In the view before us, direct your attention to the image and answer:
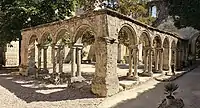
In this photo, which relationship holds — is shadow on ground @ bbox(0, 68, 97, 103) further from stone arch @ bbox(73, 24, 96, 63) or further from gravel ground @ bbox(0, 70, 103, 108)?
stone arch @ bbox(73, 24, 96, 63)

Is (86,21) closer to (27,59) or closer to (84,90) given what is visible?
(84,90)

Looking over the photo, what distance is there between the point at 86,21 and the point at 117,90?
380 centimetres

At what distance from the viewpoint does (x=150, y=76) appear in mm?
15320

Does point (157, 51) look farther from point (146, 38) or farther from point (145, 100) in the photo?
point (145, 100)

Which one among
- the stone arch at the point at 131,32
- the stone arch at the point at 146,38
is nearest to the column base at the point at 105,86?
the stone arch at the point at 131,32

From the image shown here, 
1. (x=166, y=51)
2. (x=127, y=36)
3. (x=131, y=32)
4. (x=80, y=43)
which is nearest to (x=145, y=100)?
(x=131, y=32)

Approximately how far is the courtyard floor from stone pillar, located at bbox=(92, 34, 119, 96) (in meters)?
0.36

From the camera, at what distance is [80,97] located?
10.5 m

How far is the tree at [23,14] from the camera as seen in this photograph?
754 inches

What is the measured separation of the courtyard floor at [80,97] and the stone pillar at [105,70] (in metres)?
0.36

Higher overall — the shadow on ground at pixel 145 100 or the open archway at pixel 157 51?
the open archway at pixel 157 51

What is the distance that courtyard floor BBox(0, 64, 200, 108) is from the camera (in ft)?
30.9

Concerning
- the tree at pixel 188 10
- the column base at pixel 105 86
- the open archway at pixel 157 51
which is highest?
the tree at pixel 188 10

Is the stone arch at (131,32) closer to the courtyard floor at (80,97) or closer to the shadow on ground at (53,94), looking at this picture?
the courtyard floor at (80,97)
